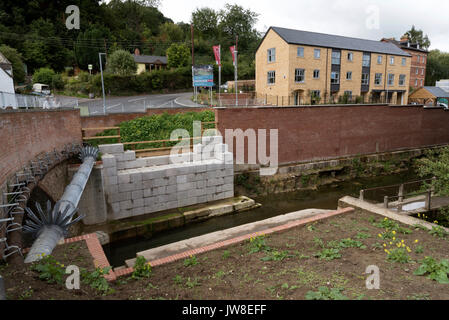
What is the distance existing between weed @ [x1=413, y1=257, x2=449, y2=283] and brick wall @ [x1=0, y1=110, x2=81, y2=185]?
8543mm

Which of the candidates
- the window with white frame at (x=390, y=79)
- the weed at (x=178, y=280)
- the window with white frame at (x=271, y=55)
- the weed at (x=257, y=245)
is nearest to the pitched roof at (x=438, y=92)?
the window with white frame at (x=390, y=79)

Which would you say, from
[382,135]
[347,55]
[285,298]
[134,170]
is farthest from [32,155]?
[347,55]

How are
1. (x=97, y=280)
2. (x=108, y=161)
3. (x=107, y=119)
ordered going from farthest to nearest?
(x=107, y=119) → (x=108, y=161) → (x=97, y=280)

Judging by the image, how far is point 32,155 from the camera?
8.71 meters

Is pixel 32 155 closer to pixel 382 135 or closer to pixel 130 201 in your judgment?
pixel 130 201

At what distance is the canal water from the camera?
418 inches

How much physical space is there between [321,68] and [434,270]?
2847cm

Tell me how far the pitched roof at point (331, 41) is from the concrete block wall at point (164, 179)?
62.4ft

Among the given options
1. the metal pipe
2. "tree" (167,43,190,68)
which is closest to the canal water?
the metal pipe

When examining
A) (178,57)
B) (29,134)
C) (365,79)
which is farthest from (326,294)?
(178,57)

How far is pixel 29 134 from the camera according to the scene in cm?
859

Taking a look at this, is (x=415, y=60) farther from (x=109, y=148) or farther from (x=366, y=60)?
(x=109, y=148)

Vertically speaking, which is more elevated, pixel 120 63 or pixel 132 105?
pixel 120 63

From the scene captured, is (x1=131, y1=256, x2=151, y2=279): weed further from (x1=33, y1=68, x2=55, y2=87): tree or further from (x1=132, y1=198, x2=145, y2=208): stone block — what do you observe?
(x1=33, y1=68, x2=55, y2=87): tree
